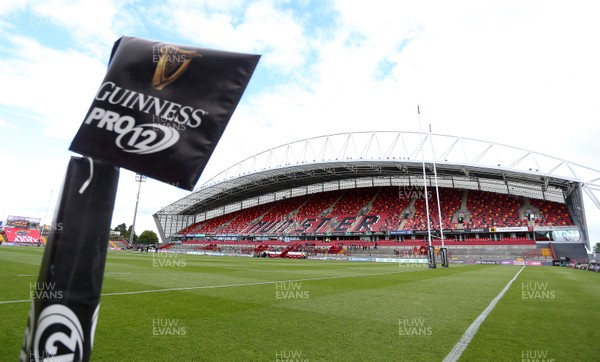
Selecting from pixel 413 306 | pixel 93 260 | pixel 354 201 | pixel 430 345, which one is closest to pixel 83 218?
pixel 93 260

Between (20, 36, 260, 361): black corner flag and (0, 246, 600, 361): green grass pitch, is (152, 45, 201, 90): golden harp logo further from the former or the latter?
(0, 246, 600, 361): green grass pitch

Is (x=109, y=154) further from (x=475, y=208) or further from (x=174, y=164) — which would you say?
(x=475, y=208)

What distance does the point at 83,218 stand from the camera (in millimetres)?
1781

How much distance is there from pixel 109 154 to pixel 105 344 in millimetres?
3347

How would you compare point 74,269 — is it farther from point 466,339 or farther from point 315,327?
point 466,339
